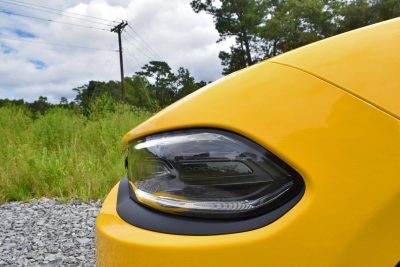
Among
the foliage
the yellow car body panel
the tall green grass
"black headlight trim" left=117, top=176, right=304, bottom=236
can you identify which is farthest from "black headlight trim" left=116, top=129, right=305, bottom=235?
the foliage

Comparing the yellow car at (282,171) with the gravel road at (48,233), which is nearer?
the yellow car at (282,171)

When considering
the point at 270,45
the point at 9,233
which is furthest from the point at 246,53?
the point at 9,233

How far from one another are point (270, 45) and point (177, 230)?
44439 millimetres

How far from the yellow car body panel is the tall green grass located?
157 inches

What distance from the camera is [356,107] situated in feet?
2.51

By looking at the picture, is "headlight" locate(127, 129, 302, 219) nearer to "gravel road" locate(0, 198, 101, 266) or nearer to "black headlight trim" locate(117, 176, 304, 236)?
"black headlight trim" locate(117, 176, 304, 236)

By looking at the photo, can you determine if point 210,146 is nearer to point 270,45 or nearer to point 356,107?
point 356,107

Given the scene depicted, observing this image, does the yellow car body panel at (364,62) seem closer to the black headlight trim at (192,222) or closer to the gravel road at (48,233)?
the black headlight trim at (192,222)

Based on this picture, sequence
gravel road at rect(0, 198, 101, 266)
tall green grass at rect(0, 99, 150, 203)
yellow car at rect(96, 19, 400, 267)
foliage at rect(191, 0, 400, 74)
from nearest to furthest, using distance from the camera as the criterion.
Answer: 1. yellow car at rect(96, 19, 400, 267)
2. gravel road at rect(0, 198, 101, 266)
3. tall green grass at rect(0, 99, 150, 203)
4. foliage at rect(191, 0, 400, 74)

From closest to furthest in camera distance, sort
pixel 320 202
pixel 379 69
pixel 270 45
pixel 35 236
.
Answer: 1. pixel 320 202
2. pixel 379 69
3. pixel 35 236
4. pixel 270 45

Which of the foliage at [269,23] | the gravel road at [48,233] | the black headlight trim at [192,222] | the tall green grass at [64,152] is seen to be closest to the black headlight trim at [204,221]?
the black headlight trim at [192,222]

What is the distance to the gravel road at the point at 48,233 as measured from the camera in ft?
9.62

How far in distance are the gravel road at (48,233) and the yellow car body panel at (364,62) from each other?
2436mm

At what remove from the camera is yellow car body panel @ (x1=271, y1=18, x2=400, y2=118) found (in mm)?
780
